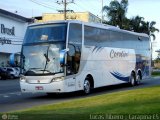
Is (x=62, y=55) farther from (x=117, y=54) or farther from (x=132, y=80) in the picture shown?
(x=132, y=80)

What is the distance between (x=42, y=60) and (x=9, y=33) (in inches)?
1851

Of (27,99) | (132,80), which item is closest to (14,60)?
(27,99)

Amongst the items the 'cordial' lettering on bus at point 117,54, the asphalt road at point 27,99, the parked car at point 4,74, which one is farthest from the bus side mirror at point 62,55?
the parked car at point 4,74

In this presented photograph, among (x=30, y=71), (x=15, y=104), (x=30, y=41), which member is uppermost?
(x=30, y=41)

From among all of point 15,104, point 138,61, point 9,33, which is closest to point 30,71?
point 15,104

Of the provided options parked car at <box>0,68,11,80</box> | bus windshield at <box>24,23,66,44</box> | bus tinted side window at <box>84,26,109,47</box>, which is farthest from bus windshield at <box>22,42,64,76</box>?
parked car at <box>0,68,11,80</box>

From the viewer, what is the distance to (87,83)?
22250mm

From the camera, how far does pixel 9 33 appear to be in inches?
2598

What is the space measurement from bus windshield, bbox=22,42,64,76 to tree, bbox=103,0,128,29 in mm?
57221

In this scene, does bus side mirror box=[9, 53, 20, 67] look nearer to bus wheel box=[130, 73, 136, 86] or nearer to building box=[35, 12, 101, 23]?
bus wheel box=[130, 73, 136, 86]

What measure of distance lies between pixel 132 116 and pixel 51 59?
10.3 m

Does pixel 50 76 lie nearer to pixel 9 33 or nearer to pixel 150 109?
pixel 150 109

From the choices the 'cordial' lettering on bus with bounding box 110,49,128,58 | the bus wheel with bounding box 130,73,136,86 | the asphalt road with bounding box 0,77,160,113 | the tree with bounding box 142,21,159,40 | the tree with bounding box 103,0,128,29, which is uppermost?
the tree with bounding box 103,0,128,29

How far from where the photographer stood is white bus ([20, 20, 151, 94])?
1992 centimetres
